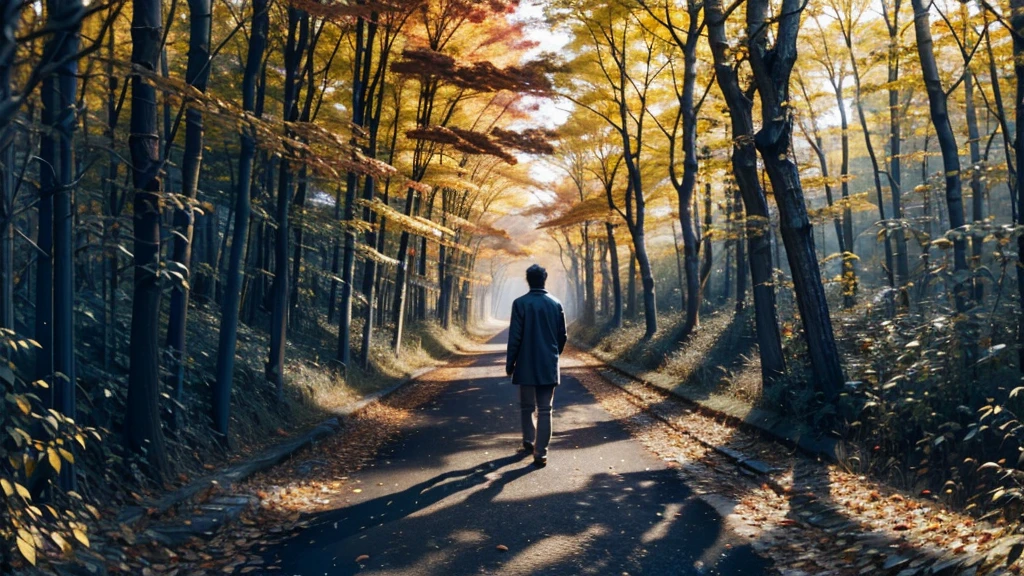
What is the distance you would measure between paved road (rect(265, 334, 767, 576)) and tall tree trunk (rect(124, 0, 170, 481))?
Answer: 1.63m

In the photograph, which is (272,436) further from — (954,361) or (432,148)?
(432,148)

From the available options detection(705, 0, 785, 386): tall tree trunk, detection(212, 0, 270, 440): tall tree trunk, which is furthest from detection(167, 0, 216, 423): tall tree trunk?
detection(705, 0, 785, 386): tall tree trunk

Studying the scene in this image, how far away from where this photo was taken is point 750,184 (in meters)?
9.60

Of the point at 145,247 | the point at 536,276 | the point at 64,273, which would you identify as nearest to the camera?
the point at 64,273

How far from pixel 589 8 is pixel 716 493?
13642 millimetres

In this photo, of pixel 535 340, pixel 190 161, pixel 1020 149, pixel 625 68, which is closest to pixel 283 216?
pixel 190 161

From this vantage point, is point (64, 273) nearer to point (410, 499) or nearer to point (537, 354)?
point (410, 499)

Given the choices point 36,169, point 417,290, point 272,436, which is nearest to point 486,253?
point 417,290

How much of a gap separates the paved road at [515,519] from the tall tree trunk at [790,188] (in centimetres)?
221

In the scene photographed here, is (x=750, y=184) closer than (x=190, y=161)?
No

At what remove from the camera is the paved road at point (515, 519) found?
452 centimetres

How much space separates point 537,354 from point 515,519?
94.7 inches

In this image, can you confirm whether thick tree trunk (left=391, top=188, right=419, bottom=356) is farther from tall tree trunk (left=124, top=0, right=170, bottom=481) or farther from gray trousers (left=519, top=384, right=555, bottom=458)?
tall tree trunk (left=124, top=0, right=170, bottom=481)

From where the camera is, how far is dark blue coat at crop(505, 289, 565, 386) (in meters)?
7.62
